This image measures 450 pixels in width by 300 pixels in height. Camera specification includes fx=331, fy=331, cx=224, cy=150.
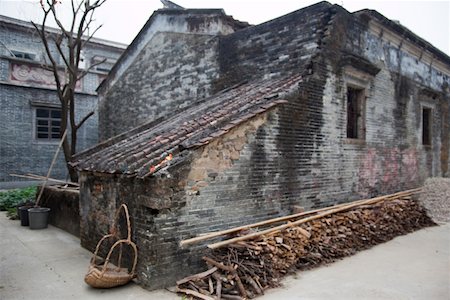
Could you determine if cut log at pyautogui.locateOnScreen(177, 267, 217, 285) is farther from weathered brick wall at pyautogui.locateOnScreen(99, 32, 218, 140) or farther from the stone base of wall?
weathered brick wall at pyautogui.locateOnScreen(99, 32, 218, 140)

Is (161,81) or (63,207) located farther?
(161,81)

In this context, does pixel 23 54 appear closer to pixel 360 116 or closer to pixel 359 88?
pixel 359 88

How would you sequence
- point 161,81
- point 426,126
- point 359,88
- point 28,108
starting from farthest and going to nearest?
point 28,108, point 426,126, point 161,81, point 359,88

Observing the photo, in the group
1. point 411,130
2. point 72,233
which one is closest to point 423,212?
point 411,130

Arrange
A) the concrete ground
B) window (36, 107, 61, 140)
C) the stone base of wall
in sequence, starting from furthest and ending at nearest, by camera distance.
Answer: window (36, 107, 61, 140) < the stone base of wall < the concrete ground

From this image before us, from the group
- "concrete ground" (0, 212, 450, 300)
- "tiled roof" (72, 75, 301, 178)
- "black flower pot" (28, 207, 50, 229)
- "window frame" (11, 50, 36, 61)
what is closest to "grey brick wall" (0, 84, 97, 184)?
"window frame" (11, 50, 36, 61)

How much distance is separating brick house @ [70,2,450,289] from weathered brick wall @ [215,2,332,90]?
29 millimetres

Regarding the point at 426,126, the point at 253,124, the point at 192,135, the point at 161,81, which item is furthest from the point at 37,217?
the point at 426,126

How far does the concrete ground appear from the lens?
4477mm

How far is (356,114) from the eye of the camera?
27.8 ft

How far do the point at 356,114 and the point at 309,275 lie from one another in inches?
189

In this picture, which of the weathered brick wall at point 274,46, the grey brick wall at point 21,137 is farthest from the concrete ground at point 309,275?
the grey brick wall at point 21,137

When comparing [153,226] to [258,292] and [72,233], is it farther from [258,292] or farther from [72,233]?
[72,233]

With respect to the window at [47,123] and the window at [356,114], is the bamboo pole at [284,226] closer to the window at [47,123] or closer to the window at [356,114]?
the window at [356,114]
